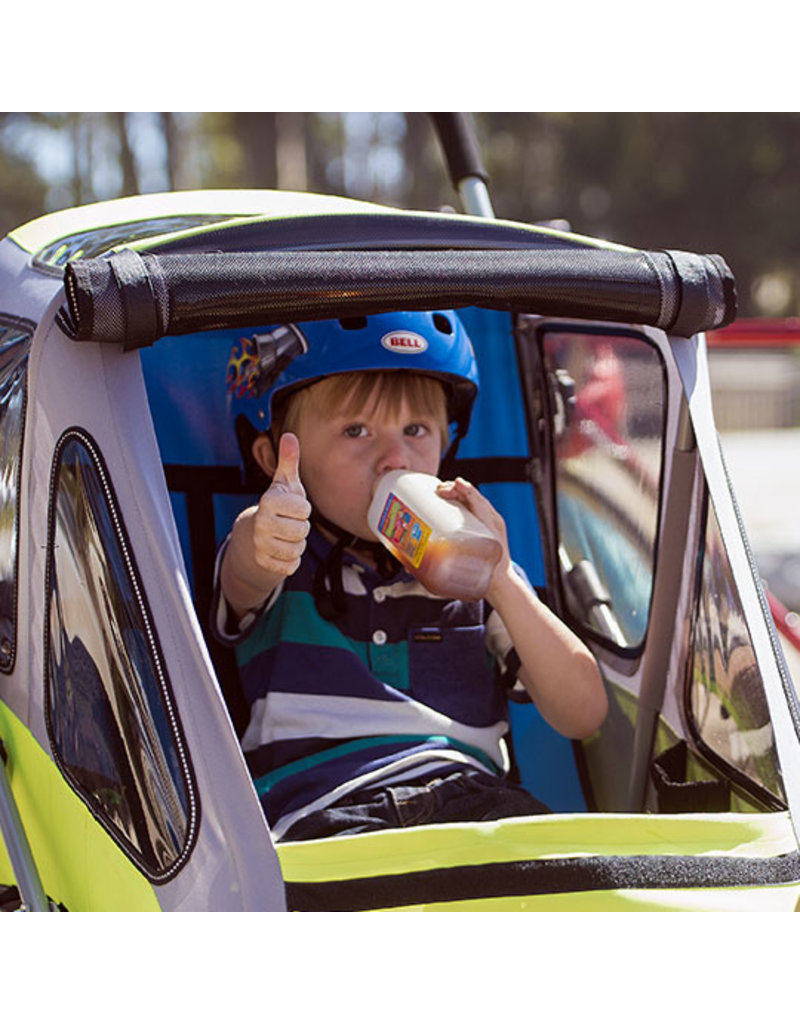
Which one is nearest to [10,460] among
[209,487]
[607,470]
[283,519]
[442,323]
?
[283,519]

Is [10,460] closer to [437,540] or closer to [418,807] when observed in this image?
[437,540]

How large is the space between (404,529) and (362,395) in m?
0.35

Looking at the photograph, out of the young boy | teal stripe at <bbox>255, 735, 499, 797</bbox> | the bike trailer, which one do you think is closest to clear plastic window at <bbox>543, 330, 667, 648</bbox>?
the bike trailer

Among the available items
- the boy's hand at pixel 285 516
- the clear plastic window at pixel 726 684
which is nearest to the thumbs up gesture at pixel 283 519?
the boy's hand at pixel 285 516

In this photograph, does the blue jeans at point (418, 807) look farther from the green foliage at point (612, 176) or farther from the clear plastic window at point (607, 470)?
the green foliage at point (612, 176)

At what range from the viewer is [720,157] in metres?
24.4

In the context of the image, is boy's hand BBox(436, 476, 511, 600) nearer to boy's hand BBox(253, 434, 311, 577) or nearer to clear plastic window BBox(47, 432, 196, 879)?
boy's hand BBox(253, 434, 311, 577)

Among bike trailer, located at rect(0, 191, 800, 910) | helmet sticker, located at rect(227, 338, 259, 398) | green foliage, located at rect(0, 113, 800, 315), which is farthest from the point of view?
green foliage, located at rect(0, 113, 800, 315)

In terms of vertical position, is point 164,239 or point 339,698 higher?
point 164,239

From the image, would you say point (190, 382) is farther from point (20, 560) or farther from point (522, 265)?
point (522, 265)

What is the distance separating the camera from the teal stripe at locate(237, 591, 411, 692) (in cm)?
243

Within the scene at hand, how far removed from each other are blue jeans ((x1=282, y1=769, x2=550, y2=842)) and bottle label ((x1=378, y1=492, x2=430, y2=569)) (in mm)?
397
